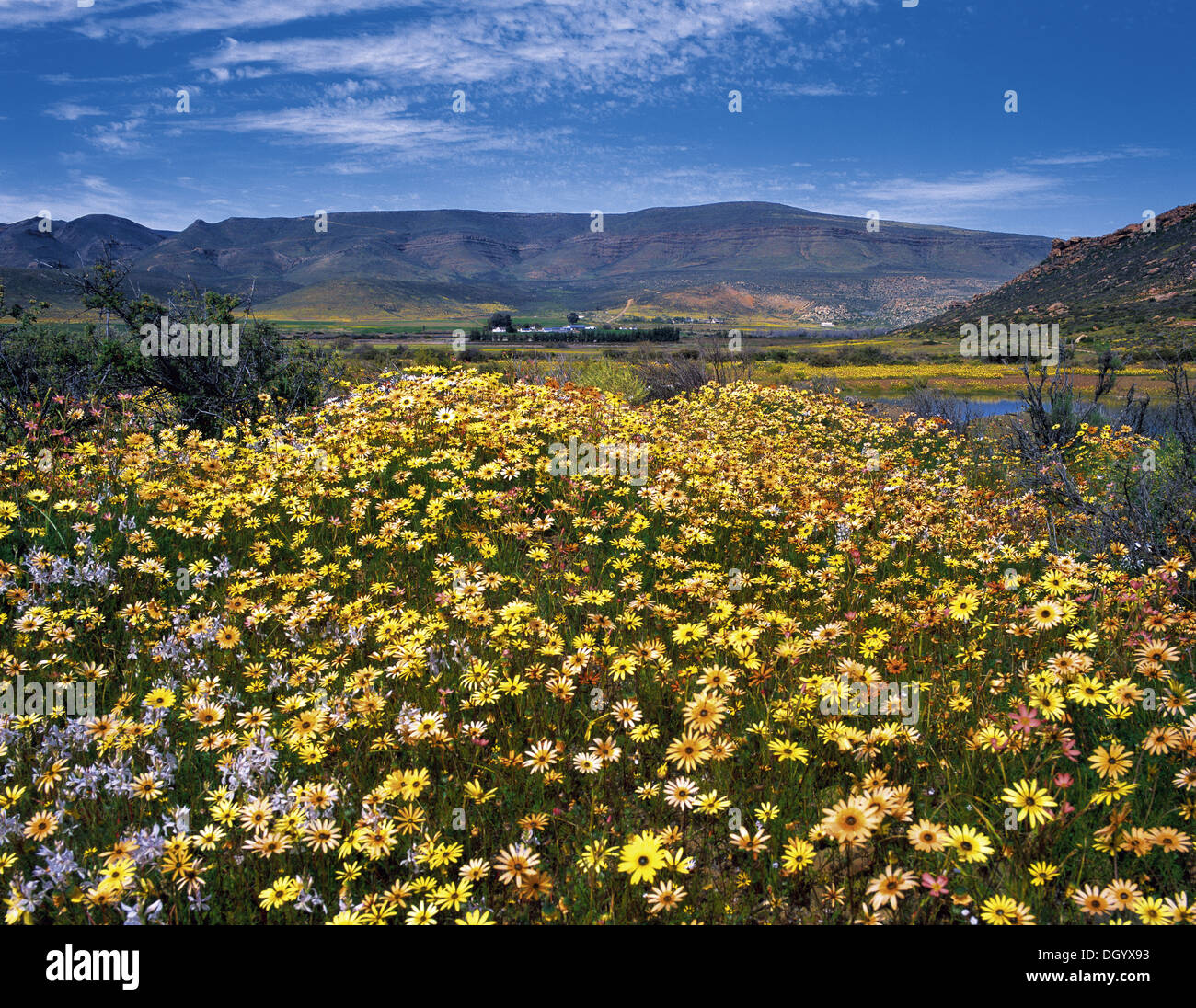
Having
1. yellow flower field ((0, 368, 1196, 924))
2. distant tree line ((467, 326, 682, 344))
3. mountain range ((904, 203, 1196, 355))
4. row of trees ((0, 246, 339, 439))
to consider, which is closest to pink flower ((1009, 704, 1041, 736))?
yellow flower field ((0, 368, 1196, 924))

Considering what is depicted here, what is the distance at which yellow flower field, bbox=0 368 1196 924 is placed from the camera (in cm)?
237

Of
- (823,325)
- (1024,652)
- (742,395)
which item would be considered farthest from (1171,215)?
(1024,652)

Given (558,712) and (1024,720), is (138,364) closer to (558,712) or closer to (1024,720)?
(558,712)

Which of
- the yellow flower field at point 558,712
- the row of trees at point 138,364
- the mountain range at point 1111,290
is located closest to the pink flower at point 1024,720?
the yellow flower field at point 558,712

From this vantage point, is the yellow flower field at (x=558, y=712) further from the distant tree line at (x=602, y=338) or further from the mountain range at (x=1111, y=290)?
the distant tree line at (x=602, y=338)

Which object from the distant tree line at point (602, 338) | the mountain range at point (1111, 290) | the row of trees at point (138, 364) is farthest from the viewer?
the distant tree line at point (602, 338)

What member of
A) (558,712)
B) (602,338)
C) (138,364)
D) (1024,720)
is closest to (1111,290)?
(602,338)

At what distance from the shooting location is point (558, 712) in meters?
3.35

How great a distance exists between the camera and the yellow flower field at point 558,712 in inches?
93.1

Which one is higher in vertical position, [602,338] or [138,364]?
[602,338]

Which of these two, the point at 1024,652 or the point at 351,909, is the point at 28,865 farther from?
the point at 1024,652

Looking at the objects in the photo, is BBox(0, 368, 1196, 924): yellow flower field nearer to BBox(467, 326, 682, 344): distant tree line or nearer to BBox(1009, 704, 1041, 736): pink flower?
BBox(1009, 704, 1041, 736): pink flower

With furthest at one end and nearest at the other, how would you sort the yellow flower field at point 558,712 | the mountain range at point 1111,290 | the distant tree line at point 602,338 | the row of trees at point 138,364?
the distant tree line at point 602,338 → the mountain range at point 1111,290 → the row of trees at point 138,364 → the yellow flower field at point 558,712
